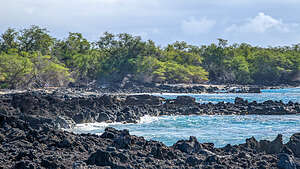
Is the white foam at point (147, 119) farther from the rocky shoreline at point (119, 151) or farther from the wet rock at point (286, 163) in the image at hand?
the wet rock at point (286, 163)

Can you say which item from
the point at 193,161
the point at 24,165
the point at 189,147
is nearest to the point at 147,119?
the point at 189,147

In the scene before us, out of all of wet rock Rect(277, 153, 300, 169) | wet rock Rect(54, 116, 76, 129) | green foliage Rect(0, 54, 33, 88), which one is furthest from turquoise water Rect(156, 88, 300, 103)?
wet rock Rect(277, 153, 300, 169)

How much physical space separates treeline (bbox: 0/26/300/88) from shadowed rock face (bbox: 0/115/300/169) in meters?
40.5

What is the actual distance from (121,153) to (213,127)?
45.7 ft

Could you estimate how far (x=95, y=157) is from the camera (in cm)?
1089

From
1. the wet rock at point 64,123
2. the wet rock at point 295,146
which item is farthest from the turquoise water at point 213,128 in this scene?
the wet rock at point 295,146

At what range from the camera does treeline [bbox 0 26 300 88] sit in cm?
5956

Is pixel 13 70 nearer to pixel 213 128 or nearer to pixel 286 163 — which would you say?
pixel 213 128

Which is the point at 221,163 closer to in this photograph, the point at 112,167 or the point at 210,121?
the point at 112,167

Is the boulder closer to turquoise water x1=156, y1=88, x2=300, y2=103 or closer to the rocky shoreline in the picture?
the rocky shoreline

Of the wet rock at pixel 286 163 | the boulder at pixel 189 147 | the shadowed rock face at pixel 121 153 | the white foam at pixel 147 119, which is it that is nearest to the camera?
the shadowed rock face at pixel 121 153

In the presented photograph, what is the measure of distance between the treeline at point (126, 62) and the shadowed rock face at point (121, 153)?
1596 inches

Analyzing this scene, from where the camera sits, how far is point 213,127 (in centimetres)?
2448

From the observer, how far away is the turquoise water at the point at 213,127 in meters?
20.4
